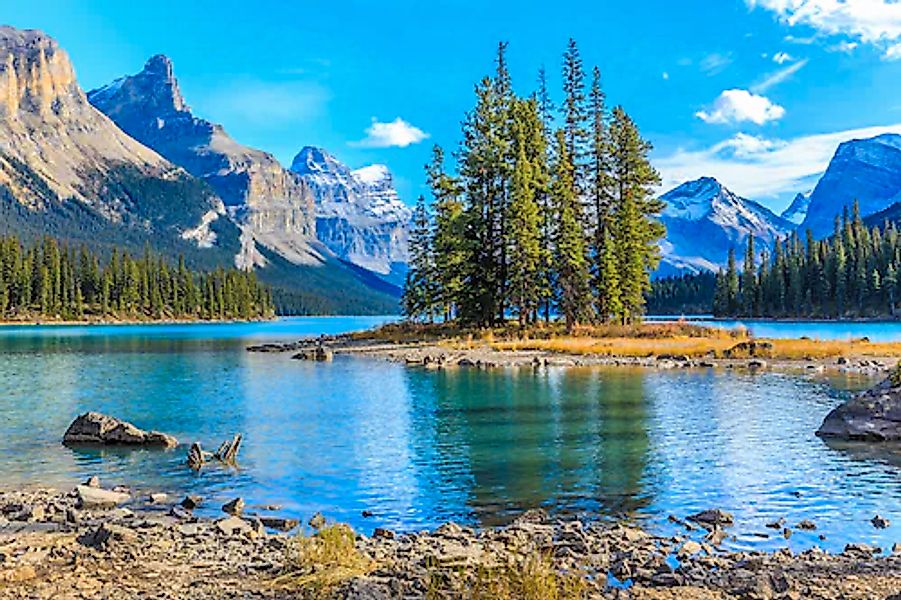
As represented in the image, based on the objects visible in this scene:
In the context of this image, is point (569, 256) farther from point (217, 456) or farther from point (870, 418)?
point (217, 456)

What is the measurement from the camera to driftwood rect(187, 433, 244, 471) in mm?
22547

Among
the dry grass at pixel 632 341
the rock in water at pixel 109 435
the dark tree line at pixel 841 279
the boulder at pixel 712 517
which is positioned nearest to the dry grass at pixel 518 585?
the boulder at pixel 712 517

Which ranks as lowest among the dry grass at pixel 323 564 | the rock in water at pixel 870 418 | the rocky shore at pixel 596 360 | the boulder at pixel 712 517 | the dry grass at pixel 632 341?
the boulder at pixel 712 517

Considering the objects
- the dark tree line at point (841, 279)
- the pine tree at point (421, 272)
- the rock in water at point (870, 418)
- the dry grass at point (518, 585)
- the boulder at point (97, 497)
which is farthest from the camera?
the dark tree line at point (841, 279)

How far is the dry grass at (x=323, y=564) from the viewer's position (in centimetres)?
1138

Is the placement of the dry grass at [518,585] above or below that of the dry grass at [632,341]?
below

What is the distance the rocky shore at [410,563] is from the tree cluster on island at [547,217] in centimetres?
5567

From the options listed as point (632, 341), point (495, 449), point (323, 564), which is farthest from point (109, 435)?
point (632, 341)

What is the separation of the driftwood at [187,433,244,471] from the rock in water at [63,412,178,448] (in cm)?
303

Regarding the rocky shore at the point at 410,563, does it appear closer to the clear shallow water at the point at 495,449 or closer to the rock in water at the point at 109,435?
the clear shallow water at the point at 495,449

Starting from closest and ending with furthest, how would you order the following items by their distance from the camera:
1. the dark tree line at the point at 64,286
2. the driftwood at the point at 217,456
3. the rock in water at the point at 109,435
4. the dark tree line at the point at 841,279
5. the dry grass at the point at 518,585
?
the dry grass at the point at 518,585 < the driftwood at the point at 217,456 < the rock in water at the point at 109,435 < the dark tree line at the point at 64,286 < the dark tree line at the point at 841,279

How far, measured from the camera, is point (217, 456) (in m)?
23.3

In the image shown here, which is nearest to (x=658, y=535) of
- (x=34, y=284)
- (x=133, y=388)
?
(x=133, y=388)

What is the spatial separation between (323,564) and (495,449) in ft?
43.0
